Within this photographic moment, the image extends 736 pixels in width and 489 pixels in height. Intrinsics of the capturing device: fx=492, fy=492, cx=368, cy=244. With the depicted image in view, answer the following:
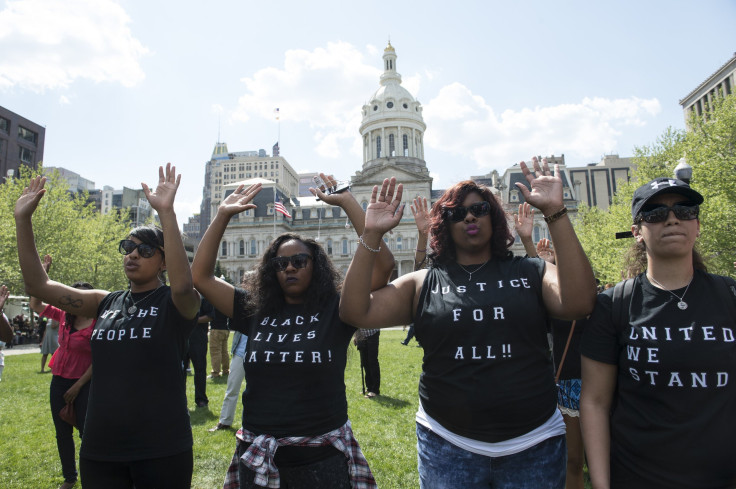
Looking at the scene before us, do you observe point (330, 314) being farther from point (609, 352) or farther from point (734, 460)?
point (734, 460)

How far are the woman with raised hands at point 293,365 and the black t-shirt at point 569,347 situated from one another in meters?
2.31

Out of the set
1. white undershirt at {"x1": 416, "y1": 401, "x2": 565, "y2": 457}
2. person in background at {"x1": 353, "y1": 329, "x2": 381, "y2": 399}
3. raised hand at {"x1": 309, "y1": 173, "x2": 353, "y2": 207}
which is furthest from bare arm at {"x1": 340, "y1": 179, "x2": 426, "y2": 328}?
person in background at {"x1": 353, "y1": 329, "x2": 381, "y2": 399}

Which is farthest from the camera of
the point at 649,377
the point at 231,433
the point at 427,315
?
the point at 231,433

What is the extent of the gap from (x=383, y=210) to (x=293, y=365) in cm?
109

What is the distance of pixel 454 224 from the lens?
2949mm

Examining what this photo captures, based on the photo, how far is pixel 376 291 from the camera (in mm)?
3033

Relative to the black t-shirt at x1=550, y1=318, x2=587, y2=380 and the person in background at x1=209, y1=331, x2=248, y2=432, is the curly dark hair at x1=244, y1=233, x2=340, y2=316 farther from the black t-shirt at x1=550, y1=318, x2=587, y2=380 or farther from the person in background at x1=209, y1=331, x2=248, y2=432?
the person in background at x1=209, y1=331, x2=248, y2=432

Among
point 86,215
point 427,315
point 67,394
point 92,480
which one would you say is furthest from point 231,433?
point 86,215

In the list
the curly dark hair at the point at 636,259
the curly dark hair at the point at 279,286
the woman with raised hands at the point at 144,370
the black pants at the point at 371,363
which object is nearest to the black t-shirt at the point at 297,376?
the curly dark hair at the point at 279,286

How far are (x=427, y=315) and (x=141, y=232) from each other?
88.6 inches

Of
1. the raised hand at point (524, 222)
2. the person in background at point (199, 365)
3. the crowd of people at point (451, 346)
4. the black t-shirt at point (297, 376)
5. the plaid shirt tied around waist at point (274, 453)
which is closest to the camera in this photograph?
the crowd of people at point (451, 346)

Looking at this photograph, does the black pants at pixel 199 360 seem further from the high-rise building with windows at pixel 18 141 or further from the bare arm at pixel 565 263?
the high-rise building with windows at pixel 18 141

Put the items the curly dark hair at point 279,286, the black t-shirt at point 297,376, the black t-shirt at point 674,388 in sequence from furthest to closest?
the curly dark hair at point 279,286
the black t-shirt at point 297,376
the black t-shirt at point 674,388

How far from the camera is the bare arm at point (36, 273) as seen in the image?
3.68 meters
